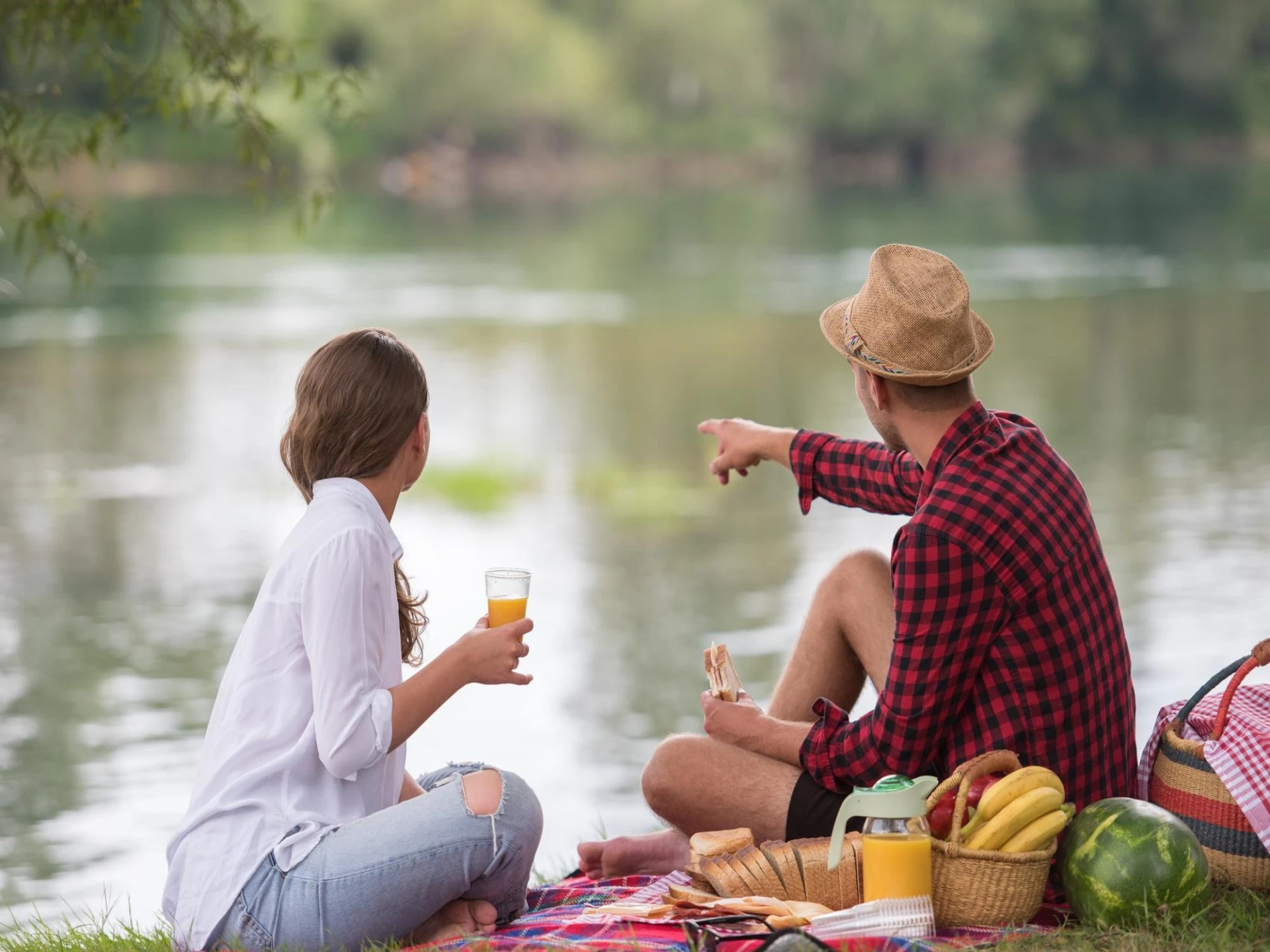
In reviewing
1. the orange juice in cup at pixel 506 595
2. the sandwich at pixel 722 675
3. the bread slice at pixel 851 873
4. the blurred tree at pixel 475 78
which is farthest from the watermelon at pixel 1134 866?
the blurred tree at pixel 475 78

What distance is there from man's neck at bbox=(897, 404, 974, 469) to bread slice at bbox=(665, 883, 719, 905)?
3.20ft

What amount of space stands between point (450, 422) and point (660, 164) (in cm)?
5649

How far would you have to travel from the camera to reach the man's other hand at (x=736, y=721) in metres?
3.47

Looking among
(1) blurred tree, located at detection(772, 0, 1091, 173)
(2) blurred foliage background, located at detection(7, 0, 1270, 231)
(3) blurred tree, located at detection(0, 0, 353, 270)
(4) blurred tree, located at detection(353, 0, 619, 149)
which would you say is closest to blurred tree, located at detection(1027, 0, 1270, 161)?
(2) blurred foliage background, located at detection(7, 0, 1270, 231)

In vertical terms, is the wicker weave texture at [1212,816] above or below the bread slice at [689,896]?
above

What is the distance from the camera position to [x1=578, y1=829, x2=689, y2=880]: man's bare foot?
3.76 meters

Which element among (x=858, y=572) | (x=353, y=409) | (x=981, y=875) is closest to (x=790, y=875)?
(x=981, y=875)

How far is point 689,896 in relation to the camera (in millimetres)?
3395

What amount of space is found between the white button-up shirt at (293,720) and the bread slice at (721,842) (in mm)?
744

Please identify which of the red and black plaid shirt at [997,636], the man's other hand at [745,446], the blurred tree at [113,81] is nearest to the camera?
the red and black plaid shirt at [997,636]

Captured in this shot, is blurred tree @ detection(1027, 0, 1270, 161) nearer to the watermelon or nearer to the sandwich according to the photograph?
the sandwich

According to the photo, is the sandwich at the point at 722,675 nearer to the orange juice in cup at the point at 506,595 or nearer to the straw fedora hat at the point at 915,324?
the orange juice in cup at the point at 506,595

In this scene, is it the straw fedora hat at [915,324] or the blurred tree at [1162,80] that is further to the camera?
the blurred tree at [1162,80]

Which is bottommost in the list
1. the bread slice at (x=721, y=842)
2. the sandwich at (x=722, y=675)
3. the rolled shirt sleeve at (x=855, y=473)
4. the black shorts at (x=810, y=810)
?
the bread slice at (x=721, y=842)
